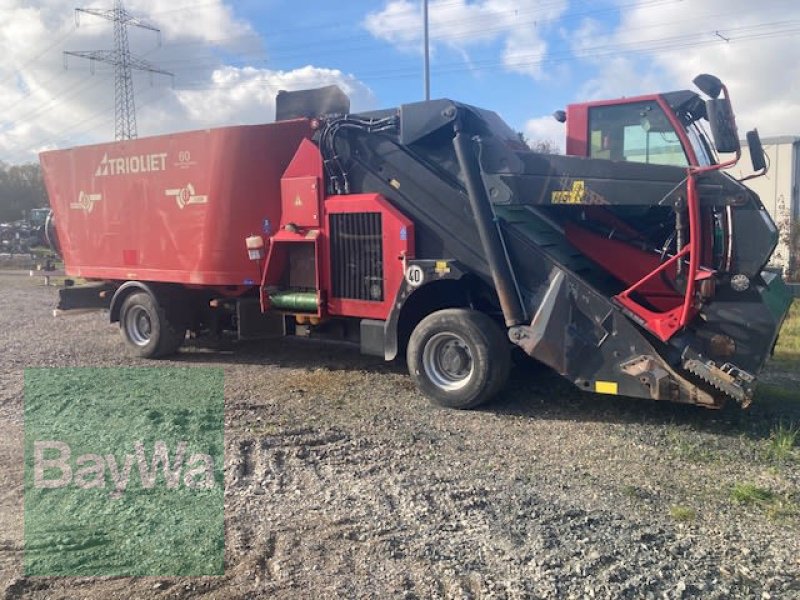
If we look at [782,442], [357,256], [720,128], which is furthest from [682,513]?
[357,256]

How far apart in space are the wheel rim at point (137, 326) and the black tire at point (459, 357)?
4.53 meters

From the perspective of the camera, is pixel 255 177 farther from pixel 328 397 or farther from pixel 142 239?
pixel 328 397

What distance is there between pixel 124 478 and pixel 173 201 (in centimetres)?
490

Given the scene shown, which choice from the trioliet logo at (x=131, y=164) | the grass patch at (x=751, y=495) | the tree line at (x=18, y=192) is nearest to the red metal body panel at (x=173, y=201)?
the trioliet logo at (x=131, y=164)

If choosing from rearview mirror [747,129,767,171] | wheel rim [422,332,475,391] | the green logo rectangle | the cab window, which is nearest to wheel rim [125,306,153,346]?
the green logo rectangle

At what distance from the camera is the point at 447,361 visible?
7.03m

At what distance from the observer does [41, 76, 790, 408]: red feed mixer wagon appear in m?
5.90

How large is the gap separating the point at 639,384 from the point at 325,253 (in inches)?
145

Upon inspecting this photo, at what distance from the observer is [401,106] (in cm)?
745

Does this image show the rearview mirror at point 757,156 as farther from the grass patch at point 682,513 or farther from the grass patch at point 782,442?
the grass patch at point 682,513

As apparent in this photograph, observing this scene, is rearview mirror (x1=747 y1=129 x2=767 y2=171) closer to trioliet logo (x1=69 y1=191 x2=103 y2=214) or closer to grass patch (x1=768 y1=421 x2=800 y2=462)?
grass patch (x1=768 y1=421 x2=800 y2=462)

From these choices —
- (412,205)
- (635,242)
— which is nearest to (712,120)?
(635,242)

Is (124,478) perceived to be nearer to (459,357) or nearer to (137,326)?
(459,357)

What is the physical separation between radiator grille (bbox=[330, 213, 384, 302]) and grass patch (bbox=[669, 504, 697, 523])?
4.00 m
